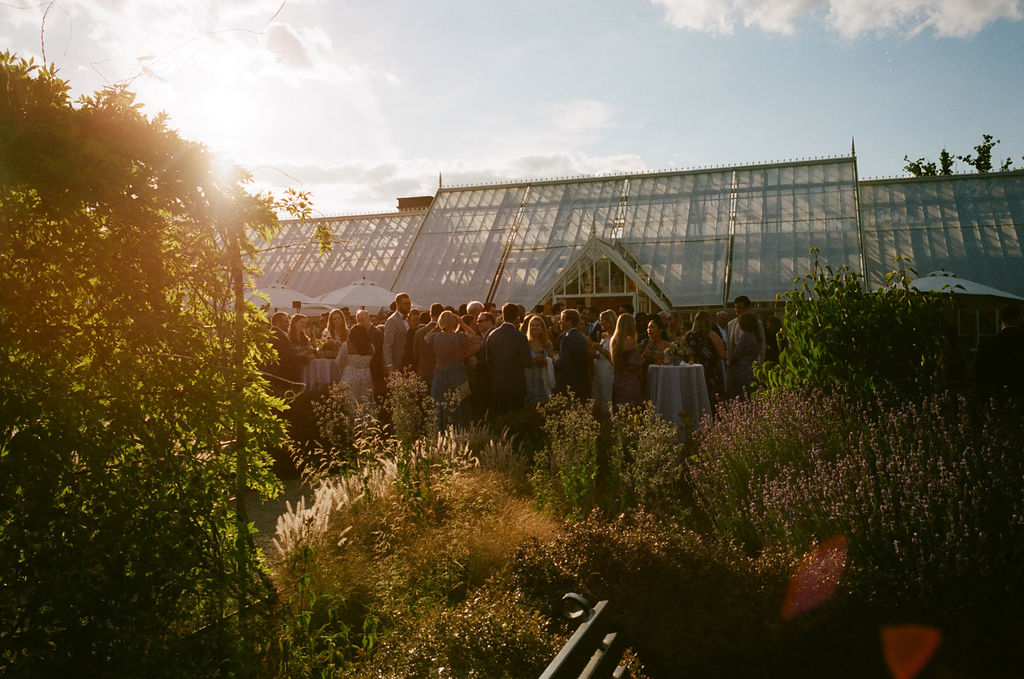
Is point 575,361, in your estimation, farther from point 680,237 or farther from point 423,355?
point 680,237

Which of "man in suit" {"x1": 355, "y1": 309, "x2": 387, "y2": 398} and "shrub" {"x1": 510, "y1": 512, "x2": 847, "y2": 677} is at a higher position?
"man in suit" {"x1": 355, "y1": 309, "x2": 387, "y2": 398}

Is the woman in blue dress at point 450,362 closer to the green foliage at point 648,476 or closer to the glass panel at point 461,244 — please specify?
the green foliage at point 648,476

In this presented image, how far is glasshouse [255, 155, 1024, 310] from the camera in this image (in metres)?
25.8

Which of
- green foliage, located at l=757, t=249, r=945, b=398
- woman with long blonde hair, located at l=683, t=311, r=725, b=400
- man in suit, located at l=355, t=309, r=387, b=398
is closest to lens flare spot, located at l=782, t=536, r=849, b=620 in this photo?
green foliage, located at l=757, t=249, r=945, b=398

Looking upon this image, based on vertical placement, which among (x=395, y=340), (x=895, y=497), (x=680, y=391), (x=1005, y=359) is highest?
(x=395, y=340)

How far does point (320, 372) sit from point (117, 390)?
9.32 m

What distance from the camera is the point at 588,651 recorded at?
2.30 m

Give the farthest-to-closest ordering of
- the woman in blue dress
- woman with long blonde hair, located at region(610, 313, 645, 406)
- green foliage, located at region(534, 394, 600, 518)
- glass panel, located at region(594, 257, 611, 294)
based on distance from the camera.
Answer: glass panel, located at region(594, 257, 611, 294) < the woman in blue dress < woman with long blonde hair, located at region(610, 313, 645, 406) < green foliage, located at region(534, 394, 600, 518)

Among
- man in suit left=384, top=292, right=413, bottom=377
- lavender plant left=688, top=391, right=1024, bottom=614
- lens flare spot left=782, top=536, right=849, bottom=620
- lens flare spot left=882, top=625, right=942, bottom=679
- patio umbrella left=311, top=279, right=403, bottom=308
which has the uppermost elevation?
patio umbrella left=311, top=279, right=403, bottom=308

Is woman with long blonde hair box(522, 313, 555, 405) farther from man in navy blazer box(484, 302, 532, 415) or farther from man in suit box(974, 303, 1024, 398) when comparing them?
man in suit box(974, 303, 1024, 398)

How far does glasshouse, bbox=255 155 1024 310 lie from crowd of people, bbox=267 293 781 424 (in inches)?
492

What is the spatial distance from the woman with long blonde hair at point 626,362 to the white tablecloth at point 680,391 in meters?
0.30

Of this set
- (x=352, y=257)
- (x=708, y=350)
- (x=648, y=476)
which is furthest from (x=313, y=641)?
(x=352, y=257)

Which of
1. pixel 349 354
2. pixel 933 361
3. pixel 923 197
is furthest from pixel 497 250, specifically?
pixel 933 361
